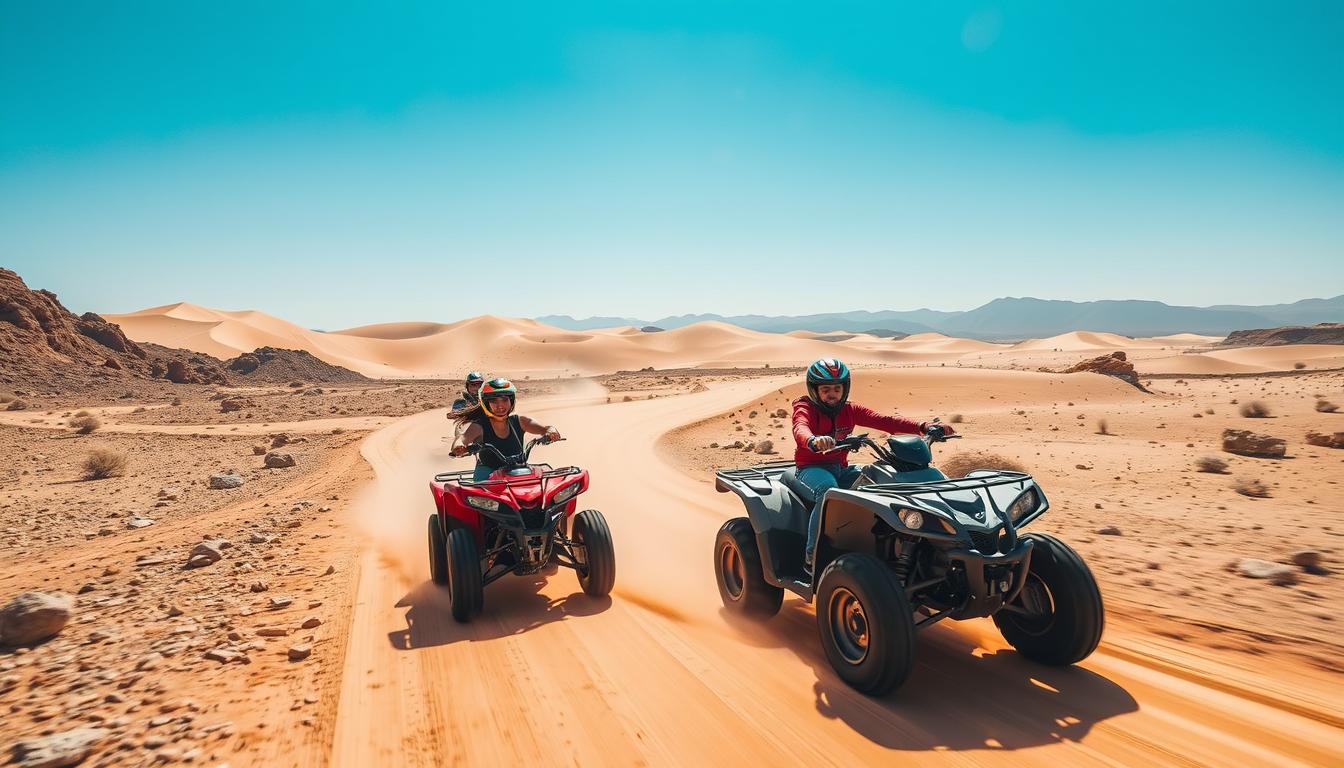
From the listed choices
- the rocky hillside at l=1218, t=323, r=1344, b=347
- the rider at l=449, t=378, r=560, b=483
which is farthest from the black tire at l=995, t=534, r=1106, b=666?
the rocky hillside at l=1218, t=323, r=1344, b=347

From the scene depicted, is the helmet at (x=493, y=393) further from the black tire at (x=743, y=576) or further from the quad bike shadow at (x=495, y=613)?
the black tire at (x=743, y=576)

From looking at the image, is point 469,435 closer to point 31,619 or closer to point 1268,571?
point 31,619

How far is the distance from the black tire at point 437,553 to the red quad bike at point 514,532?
0.03 feet

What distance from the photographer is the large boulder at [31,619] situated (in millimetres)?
5230

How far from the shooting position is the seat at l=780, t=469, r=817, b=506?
5490mm

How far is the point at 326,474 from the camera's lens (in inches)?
582

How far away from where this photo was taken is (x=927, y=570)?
4.51m

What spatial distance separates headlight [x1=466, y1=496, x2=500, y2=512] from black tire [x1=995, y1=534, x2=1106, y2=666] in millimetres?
4185

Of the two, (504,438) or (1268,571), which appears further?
(504,438)

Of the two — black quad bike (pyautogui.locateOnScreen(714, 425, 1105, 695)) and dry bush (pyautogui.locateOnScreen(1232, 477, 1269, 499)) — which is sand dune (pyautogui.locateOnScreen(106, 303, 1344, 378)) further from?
black quad bike (pyautogui.locateOnScreen(714, 425, 1105, 695))

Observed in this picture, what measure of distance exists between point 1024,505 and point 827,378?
1.84 m

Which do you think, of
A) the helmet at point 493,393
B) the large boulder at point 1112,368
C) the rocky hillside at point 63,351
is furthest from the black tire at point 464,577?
the large boulder at point 1112,368

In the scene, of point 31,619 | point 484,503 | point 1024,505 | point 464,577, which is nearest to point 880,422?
point 1024,505

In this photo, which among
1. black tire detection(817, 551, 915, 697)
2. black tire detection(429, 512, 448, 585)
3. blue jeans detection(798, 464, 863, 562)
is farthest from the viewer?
black tire detection(429, 512, 448, 585)
